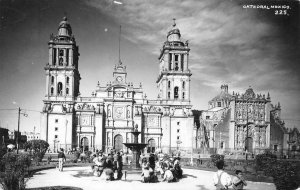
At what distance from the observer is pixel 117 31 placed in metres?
24.9

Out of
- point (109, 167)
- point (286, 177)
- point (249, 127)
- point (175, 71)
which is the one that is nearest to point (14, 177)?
point (109, 167)

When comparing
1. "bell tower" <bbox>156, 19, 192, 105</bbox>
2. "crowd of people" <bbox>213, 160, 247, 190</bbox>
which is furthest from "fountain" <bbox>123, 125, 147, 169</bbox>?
"bell tower" <bbox>156, 19, 192, 105</bbox>

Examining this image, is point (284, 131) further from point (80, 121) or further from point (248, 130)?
point (80, 121)

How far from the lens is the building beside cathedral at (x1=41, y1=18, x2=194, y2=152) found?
47691 mm

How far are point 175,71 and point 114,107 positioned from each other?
11771 millimetres

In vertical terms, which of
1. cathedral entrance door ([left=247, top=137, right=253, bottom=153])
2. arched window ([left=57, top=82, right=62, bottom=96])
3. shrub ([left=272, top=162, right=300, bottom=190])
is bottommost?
cathedral entrance door ([left=247, top=137, right=253, bottom=153])

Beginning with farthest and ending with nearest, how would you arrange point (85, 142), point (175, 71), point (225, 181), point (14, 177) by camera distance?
point (175, 71) < point (85, 142) < point (14, 177) < point (225, 181)

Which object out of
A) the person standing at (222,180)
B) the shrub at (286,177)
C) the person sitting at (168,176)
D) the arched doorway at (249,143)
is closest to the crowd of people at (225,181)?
the person standing at (222,180)

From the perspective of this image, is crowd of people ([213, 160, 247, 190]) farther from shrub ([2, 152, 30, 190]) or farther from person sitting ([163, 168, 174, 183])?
person sitting ([163, 168, 174, 183])

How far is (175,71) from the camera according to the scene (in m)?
50.6

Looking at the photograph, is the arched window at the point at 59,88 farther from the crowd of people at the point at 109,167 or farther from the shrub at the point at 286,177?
the shrub at the point at 286,177

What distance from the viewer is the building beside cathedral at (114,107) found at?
1878 inches

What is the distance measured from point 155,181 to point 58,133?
34764 millimetres

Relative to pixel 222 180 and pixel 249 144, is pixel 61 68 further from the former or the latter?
pixel 222 180
